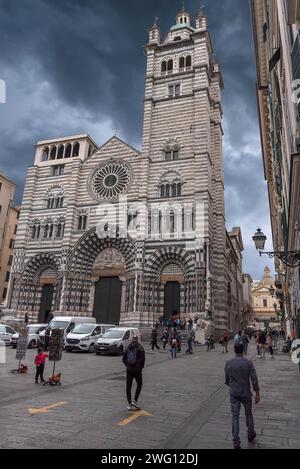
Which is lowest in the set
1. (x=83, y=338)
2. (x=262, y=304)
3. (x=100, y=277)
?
(x=83, y=338)

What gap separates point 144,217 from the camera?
114 feet

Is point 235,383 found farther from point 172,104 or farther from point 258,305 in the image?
point 258,305

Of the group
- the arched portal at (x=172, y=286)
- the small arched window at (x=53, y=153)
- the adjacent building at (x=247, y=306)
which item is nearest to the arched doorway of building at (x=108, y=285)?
the arched portal at (x=172, y=286)

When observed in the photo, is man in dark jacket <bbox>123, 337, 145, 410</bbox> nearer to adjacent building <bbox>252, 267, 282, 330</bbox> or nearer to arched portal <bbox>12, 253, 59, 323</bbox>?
arched portal <bbox>12, 253, 59, 323</bbox>

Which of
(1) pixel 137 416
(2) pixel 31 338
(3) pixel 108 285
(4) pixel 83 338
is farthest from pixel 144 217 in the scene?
(1) pixel 137 416

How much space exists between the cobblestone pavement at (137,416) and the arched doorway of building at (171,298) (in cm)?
1975

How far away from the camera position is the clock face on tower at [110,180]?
37688mm

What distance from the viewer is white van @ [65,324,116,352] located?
20.9 metres

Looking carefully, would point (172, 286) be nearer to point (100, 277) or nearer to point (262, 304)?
point (100, 277)

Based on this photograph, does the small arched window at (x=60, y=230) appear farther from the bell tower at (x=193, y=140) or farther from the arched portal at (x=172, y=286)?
the arched portal at (x=172, y=286)

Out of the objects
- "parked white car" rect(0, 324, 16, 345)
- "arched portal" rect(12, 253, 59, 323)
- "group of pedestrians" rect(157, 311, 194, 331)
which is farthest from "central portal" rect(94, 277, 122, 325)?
"parked white car" rect(0, 324, 16, 345)

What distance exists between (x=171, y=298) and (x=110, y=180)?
1463 cm

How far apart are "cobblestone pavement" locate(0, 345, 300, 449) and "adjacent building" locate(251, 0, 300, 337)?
552 cm
